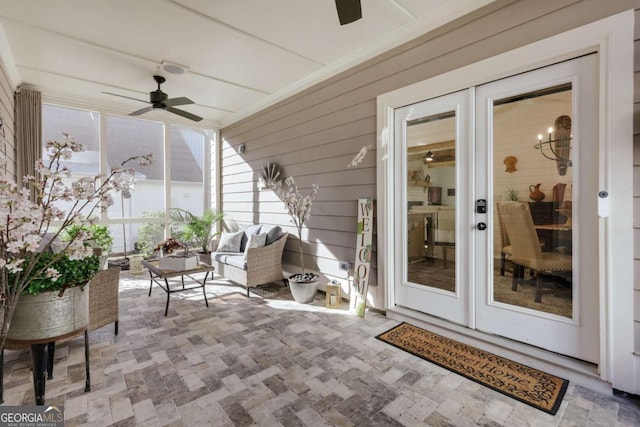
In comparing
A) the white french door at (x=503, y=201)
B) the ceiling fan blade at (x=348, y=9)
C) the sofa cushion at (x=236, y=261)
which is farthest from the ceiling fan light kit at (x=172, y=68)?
the ceiling fan blade at (x=348, y=9)

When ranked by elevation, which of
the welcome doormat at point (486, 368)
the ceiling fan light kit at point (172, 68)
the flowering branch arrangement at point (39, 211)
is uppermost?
the ceiling fan light kit at point (172, 68)

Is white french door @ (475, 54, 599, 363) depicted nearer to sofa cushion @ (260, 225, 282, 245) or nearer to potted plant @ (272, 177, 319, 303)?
potted plant @ (272, 177, 319, 303)

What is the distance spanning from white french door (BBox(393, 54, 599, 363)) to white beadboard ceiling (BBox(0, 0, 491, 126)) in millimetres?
851

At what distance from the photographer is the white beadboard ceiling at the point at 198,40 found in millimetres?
2736

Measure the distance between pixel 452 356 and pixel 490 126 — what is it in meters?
1.90

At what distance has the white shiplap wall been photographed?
2361 millimetres

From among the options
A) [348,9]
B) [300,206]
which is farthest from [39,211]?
[300,206]

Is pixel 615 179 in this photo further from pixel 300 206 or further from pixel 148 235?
pixel 148 235

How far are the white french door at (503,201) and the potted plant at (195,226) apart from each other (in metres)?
3.85

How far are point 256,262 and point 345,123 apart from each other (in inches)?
82.6

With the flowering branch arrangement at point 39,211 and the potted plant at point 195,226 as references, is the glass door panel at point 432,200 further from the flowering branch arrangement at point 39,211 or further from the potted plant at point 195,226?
the potted plant at point 195,226

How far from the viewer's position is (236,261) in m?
4.24

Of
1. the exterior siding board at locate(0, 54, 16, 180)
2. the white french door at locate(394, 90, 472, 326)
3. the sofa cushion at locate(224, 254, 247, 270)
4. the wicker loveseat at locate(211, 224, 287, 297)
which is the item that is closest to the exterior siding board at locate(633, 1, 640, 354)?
the white french door at locate(394, 90, 472, 326)

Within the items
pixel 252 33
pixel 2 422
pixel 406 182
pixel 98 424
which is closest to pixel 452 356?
pixel 406 182
